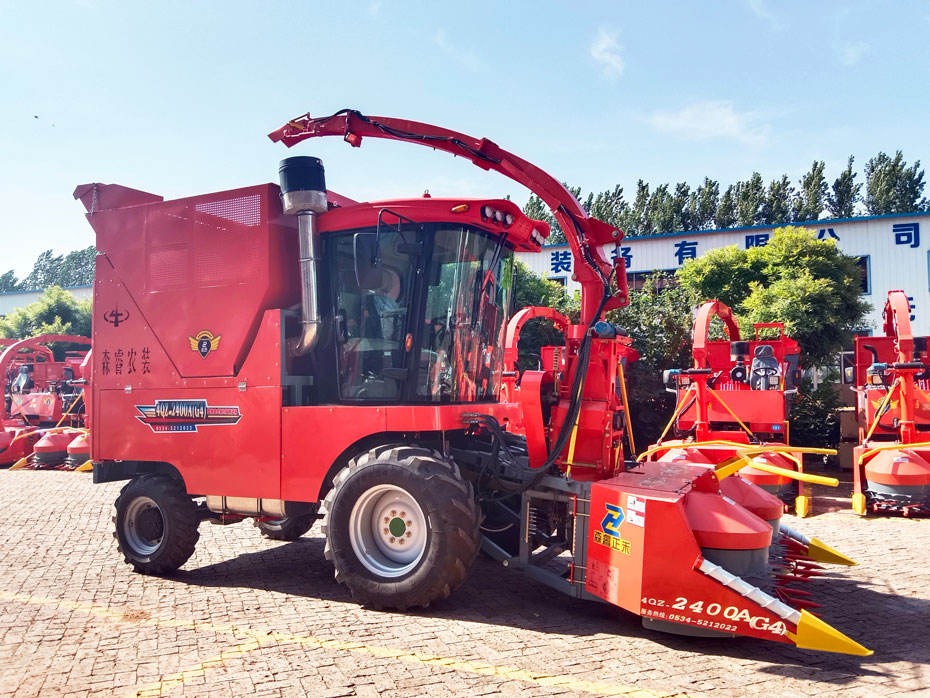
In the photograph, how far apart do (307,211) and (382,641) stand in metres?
3.38

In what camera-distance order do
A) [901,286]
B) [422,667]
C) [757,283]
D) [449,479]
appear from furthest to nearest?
[901,286]
[757,283]
[449,479]
[422,667]

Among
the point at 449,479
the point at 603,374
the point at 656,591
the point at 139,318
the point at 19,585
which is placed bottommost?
the point at 19,585

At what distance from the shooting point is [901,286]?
23.8 meters

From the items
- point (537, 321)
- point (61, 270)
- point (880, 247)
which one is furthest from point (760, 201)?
point (61, 270)

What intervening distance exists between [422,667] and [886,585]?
3984 mm

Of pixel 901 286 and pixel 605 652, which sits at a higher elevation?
pixel 901 286

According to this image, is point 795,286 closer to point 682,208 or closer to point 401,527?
point 401,527

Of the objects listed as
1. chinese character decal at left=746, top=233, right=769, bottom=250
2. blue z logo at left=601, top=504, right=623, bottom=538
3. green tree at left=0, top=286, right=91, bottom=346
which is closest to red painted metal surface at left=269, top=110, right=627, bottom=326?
blue z logo at left=601, top=504, right=623, bottom=538

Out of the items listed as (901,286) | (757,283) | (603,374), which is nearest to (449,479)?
(603,374)

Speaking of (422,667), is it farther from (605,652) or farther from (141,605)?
(141,605)

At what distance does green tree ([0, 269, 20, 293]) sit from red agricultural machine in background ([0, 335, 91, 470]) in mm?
69565

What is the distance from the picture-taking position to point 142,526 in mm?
6449

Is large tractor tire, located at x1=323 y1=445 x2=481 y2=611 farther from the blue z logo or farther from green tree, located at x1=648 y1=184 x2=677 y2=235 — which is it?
green tree, located at x1=648 y1=184 x2=677 y2=235

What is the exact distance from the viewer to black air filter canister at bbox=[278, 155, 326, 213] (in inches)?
224
